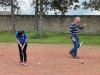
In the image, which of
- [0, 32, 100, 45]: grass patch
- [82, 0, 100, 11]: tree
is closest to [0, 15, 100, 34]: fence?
[82, 0, 100, 11]: tree

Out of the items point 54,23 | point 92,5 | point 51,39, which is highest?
point 92,5

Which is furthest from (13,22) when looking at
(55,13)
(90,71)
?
(90,71)

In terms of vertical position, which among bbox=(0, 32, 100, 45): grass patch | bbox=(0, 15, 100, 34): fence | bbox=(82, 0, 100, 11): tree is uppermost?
bbox=(82, 0, 100, 11): tree

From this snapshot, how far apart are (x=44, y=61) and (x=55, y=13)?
17.6m

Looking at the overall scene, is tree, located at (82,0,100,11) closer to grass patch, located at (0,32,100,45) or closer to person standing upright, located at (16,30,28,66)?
grass patch, located at (0,32,100,45)

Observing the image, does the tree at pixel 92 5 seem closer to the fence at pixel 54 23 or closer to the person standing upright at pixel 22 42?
the fence at pixel 54 23

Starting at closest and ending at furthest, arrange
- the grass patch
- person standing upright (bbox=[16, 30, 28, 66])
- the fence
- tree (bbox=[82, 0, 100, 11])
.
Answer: person standing upright (bbox=[16, 30, 28, 66])
the grass patch
tree (bbox=[82, 0, 100, 11])
the fence

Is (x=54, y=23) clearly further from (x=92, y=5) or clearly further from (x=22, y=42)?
(x=22, y=42)

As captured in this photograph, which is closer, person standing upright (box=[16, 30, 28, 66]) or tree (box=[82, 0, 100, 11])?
person standing upright (box=[16, 30, 28, 66])

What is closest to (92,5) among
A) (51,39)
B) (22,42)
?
(51,39)

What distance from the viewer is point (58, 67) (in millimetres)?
8734

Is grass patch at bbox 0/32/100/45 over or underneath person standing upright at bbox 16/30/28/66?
underneath

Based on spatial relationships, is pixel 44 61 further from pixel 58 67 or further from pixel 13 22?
pixel 13 22

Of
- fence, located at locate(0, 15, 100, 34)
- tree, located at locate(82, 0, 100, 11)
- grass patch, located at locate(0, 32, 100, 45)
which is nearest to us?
A: grass patch, located at locate(0, 32, 100, 45)
